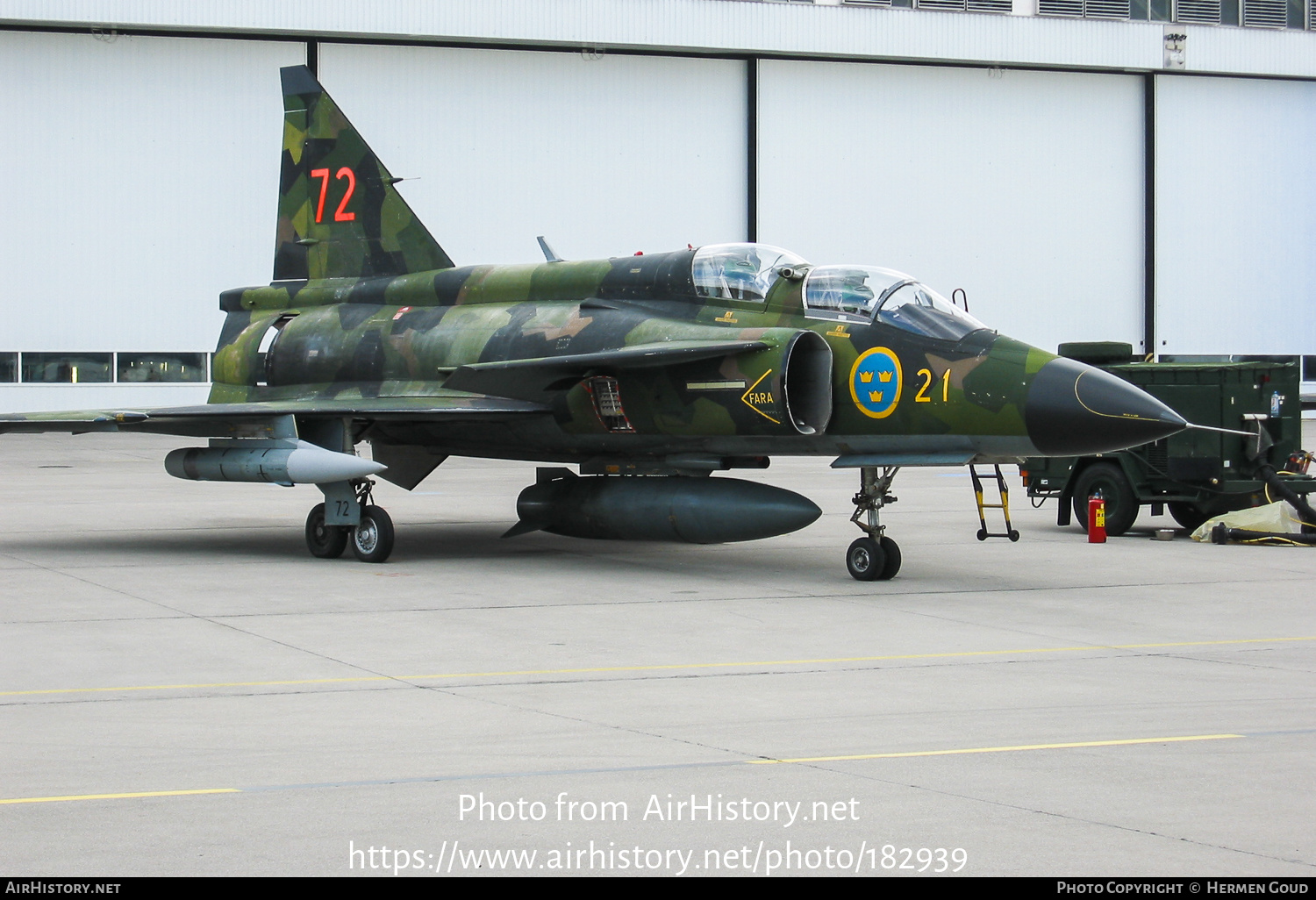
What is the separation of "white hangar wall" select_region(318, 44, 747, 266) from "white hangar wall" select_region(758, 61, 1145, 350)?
166 centimetres

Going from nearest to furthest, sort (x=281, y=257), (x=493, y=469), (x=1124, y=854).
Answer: (x=1124, y=854), (x=281, y=257), (x=493, y=469)

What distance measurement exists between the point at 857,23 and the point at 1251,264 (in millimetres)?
14209

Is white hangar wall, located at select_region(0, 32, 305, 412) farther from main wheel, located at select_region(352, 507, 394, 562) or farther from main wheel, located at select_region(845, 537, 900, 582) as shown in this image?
main wheel, located at select_region(845, 537, 900, 582)

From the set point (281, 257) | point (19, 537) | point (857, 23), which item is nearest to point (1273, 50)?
point (857, 23)

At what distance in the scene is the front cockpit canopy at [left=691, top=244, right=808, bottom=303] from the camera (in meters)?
14.2

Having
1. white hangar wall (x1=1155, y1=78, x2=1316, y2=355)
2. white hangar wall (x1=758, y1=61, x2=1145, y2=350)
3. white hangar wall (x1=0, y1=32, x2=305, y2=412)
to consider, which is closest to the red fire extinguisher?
white hangar wall (x1=758, y1=61, x2=1145, y2=350)

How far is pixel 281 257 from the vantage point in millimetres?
18844

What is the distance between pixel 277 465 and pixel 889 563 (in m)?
5.74

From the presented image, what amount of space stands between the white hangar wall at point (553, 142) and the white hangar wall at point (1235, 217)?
13.2m

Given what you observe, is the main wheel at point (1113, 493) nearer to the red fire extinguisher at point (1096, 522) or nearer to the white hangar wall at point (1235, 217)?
the red fire extinguisher at point (1096, 522)

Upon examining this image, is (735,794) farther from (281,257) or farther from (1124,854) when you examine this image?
(281,257)

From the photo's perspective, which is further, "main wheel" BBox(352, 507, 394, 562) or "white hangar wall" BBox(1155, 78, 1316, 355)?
"white hangar wall" BBox(1155, 78, 1316, 355)

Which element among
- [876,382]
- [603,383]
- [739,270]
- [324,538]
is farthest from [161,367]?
[876,382]

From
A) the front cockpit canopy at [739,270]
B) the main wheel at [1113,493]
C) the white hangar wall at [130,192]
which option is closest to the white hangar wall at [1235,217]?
the white hangar wall at [130,192]
